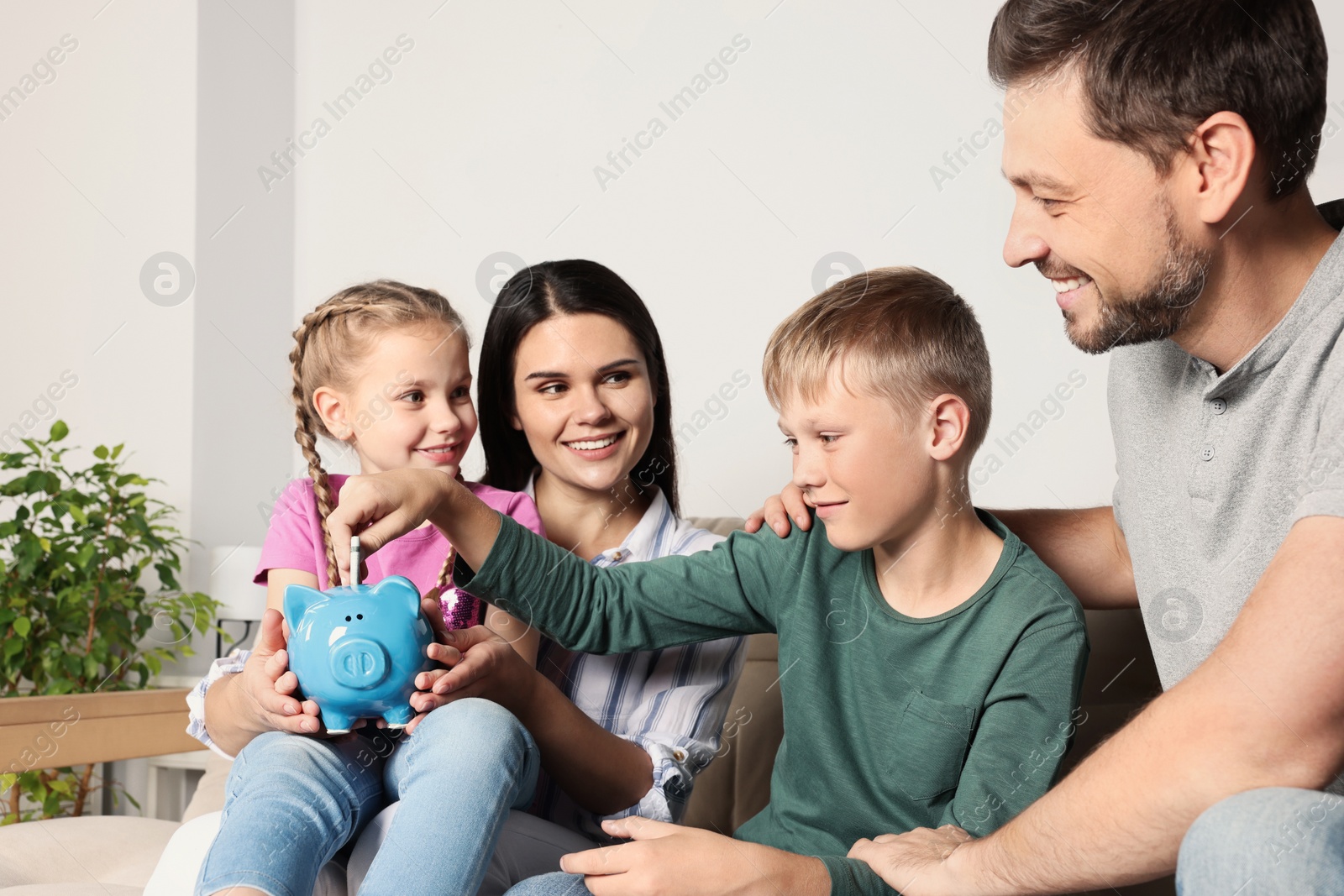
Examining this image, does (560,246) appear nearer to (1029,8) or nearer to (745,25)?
(745,25)

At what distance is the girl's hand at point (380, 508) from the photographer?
1033 mm

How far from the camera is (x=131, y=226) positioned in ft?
9.47

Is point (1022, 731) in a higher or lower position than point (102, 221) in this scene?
lower

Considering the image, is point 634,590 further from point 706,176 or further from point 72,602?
point 72,602

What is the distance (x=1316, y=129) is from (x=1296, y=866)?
75 cm

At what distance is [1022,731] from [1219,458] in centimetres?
34

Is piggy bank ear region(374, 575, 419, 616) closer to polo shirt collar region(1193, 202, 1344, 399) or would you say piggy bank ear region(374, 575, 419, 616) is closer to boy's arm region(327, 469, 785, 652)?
boy's arm region(327, 469, 785, 652)

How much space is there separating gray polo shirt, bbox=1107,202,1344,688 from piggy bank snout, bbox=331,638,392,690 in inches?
30.6

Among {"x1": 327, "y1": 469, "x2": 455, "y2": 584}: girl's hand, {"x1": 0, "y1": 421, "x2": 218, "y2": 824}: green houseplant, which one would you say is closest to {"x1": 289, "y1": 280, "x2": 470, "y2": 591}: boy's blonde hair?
{"x1": 327, "y1": 469, "x2": 455, "y2": 584}: girl's hand

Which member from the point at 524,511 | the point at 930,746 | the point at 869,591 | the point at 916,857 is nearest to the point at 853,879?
the point at 916,857

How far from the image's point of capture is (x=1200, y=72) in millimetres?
1081

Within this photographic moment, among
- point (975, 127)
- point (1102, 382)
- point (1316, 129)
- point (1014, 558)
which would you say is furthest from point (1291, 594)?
point (975, 127)

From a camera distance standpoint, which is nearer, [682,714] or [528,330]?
[682,714]

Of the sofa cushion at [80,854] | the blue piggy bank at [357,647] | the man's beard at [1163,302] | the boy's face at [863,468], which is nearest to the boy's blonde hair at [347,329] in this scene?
the blue piggy bank at [357,647]
